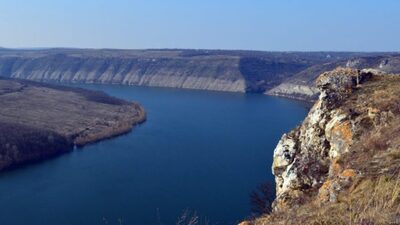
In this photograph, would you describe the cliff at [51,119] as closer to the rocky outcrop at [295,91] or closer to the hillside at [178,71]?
the rocky outcrop at [295,91]

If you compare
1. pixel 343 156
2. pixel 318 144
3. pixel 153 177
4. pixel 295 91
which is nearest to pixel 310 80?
pixel 295 91

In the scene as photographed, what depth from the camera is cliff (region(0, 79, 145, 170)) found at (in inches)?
1251

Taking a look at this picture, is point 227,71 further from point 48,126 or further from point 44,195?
point 44,195

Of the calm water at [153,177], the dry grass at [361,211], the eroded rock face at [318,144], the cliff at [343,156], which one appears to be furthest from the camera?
the calm water at [153,177]

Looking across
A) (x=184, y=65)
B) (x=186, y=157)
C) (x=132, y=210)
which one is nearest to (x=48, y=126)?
(x=186, y=157)

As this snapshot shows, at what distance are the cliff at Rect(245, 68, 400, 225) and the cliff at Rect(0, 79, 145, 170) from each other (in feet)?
77.9

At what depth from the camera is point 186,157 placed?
91.9 ft

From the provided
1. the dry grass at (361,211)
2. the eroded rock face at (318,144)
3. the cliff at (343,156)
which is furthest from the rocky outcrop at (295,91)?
the dry grass at (361,211)

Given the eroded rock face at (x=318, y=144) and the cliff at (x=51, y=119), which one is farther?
the cliff at (x=51, y=119)

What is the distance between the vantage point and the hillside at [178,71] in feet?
253

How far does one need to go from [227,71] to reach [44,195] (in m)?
64.1

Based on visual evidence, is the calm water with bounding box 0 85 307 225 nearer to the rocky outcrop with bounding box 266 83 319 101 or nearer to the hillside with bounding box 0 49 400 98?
the rocky outcrop with bounding box 266 83 319 101

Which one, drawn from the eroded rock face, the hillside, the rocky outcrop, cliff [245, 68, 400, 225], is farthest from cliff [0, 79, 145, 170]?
the hillside

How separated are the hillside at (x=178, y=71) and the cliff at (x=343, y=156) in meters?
60.3
